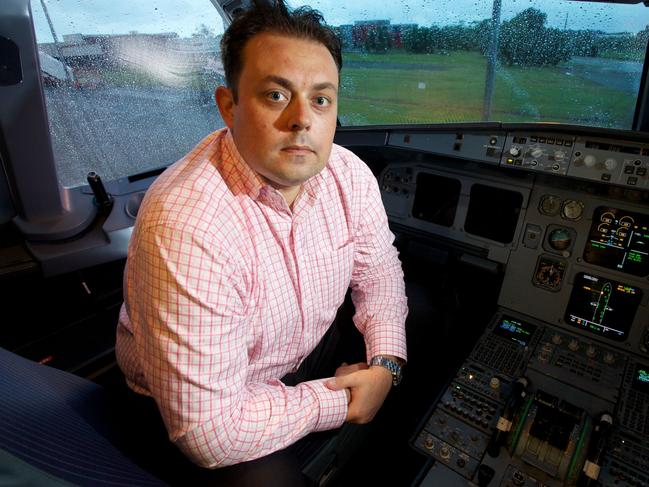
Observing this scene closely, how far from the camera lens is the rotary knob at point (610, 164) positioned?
155cm

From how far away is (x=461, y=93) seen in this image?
202 centimetres

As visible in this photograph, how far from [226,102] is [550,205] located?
155 cm

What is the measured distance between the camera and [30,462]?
1.57 ft

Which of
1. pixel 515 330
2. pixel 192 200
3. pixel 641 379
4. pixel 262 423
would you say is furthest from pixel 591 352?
pixel 192 200

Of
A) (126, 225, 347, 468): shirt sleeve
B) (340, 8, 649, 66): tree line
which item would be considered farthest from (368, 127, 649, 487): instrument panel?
(126, 225, 347, 468): shirt sleeve

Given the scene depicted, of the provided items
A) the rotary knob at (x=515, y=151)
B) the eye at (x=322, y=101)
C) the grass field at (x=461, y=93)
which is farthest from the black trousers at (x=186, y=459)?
the grass field at (x=461, y=93)

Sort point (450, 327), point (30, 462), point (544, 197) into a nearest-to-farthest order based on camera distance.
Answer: point (30, 462)
point (544, 197)
point (450, 327)

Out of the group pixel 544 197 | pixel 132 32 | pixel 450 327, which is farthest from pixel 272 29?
pixel 450 327

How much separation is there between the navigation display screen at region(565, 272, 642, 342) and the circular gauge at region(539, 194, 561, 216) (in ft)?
1.02

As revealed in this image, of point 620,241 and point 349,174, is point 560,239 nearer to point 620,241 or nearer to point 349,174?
point 620,241

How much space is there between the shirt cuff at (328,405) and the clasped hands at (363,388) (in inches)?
0.8

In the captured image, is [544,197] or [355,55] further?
[355,55]

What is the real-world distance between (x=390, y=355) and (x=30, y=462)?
1.01 metres

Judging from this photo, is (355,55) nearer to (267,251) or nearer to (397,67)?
(397,67)
